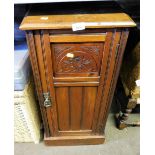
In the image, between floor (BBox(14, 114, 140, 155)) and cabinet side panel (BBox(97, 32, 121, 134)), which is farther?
floor (BBox(14, 114, 140, 155))

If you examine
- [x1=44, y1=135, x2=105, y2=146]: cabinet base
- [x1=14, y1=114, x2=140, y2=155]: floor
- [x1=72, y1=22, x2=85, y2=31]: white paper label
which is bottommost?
[x1=14, y1=114, x2=140, y2=155]: floor

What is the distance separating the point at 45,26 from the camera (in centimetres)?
68

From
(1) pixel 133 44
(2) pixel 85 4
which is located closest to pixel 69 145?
(1) pixel 133 44

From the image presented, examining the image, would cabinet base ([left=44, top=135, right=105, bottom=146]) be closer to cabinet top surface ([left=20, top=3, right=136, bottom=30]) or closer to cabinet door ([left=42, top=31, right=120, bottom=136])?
cabinet door ([left=42, top=31, right=120, bottom=136])

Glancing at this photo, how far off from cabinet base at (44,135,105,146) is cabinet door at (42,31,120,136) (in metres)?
0.12

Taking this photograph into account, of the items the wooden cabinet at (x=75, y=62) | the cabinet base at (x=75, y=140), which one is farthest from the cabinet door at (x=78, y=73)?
the cabinet base at (x=75, y=140)

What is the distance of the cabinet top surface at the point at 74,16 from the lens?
0.69 metres

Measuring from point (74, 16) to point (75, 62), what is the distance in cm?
19

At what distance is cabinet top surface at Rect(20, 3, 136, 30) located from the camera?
691 millimetres

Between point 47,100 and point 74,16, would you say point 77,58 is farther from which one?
point 47,100

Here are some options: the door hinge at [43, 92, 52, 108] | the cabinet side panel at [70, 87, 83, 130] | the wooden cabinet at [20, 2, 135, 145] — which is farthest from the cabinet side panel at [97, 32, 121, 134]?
the door hinge at [43, 92, 52, 108]

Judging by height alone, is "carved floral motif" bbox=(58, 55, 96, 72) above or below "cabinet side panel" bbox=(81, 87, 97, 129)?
above

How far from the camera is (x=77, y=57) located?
80cm
